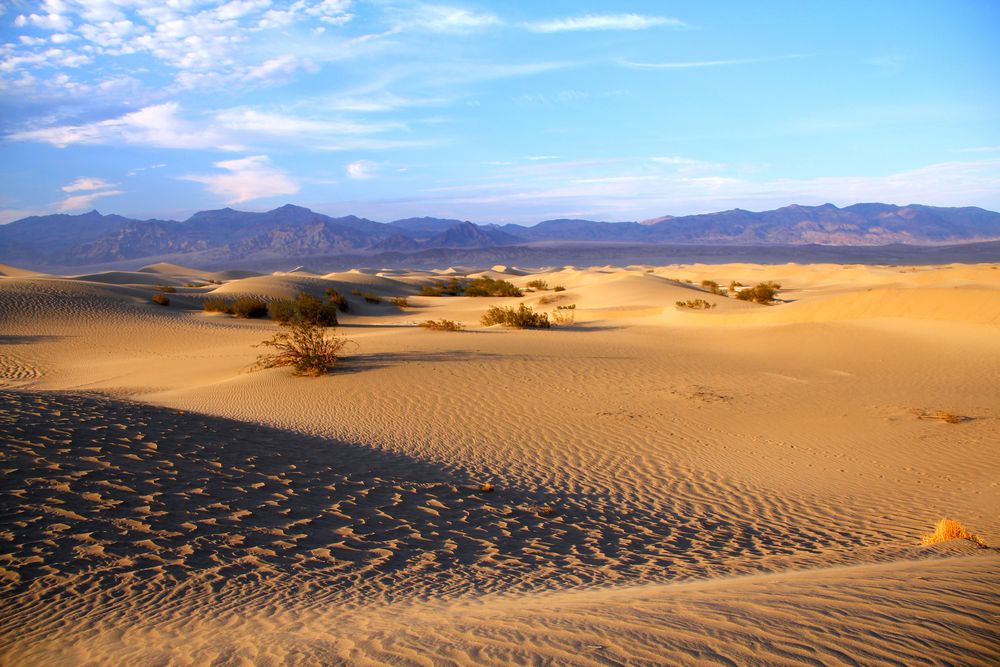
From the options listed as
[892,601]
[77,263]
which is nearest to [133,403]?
[892,601]

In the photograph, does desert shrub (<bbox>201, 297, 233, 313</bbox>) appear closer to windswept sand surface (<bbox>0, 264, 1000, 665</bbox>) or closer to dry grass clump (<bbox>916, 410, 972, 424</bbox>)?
windswept sand surface (<bbox>0, 264, 1000, 665</bbox>)

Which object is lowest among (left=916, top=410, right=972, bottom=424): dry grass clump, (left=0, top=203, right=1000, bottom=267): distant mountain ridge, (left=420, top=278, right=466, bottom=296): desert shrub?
(left=916, top=410, right=972, bottom=424): dry grass clump

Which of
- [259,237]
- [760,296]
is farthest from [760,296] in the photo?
[259,237]

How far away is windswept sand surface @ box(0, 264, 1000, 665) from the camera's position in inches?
135

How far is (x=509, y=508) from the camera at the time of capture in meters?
6.73

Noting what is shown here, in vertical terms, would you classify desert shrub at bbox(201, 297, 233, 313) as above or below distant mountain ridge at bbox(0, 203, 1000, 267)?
below

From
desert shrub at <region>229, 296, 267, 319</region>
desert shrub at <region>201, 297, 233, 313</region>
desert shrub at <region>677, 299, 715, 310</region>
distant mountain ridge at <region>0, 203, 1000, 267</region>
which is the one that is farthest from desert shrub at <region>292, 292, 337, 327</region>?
distant mountain ridge at <region>0, 203, 1000, 267</region>

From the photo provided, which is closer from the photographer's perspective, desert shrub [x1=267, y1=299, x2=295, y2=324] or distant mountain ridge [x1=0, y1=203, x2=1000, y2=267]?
desert shrub [x1=267, y1=299, x2=295, y2=324]

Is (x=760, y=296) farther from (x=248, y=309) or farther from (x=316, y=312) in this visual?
(x=248, y=309)

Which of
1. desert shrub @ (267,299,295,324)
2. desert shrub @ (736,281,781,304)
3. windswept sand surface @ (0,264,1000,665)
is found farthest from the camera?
desert shrub @ (736,281,781,304)

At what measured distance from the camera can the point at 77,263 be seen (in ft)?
420

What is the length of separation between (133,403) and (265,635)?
24.8 feet

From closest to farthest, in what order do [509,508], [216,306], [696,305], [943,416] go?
[509,508] < [943,416] < [216,306] < [696,305]

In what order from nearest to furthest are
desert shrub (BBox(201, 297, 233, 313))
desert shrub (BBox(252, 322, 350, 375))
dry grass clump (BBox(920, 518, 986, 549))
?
dry grass clump (BBox(920, 518, 986, 549)) < desert shrub (BBox(252, 322, 350, 375)) < desert shrub (BBox(201, 297, 233, 313))
